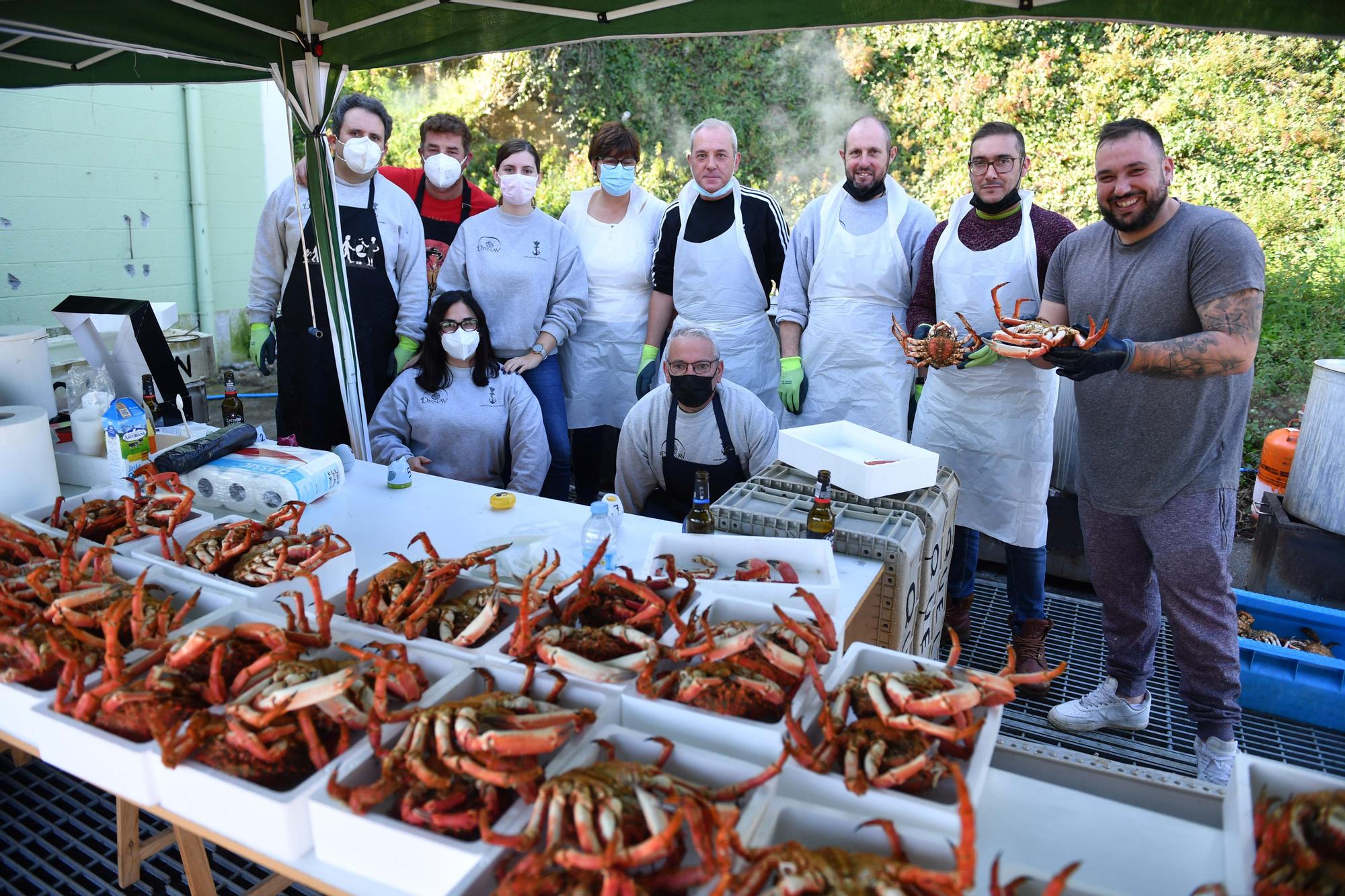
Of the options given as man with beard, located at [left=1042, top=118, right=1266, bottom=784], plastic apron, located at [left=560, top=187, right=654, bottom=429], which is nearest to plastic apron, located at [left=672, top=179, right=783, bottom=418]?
plastic apron, located at [left=560, top=187, right=654, bottom=429]

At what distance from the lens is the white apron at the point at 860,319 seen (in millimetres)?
4254

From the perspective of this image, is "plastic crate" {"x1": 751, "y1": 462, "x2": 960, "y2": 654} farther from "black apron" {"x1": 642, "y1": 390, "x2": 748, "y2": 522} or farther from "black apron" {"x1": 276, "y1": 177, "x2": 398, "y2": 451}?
"black apron" {"x1": 276, "y1": 177, "x2": 398, "y2": 451}

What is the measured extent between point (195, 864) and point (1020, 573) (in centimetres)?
314

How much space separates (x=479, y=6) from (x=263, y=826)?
11.0 feet

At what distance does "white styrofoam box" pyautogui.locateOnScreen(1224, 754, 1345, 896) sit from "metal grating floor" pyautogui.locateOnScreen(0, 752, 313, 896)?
229 centimetres

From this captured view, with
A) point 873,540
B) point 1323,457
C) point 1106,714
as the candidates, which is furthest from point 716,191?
point 1323,457

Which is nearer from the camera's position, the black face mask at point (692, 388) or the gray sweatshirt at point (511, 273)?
the black face mask at point (692, 388)

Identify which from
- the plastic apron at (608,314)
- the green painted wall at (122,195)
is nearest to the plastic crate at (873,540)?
the plastic apron at (608,314)

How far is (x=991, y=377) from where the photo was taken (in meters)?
3.73

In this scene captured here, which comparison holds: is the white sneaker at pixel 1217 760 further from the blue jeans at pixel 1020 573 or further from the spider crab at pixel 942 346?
the spider crab at pixel 942 346

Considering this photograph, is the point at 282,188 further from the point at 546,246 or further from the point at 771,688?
the point at 771,688

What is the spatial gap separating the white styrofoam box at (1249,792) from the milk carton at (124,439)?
3005mm

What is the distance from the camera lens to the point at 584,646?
1698mm

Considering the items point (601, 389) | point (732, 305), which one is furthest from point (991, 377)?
point (601, 389)
